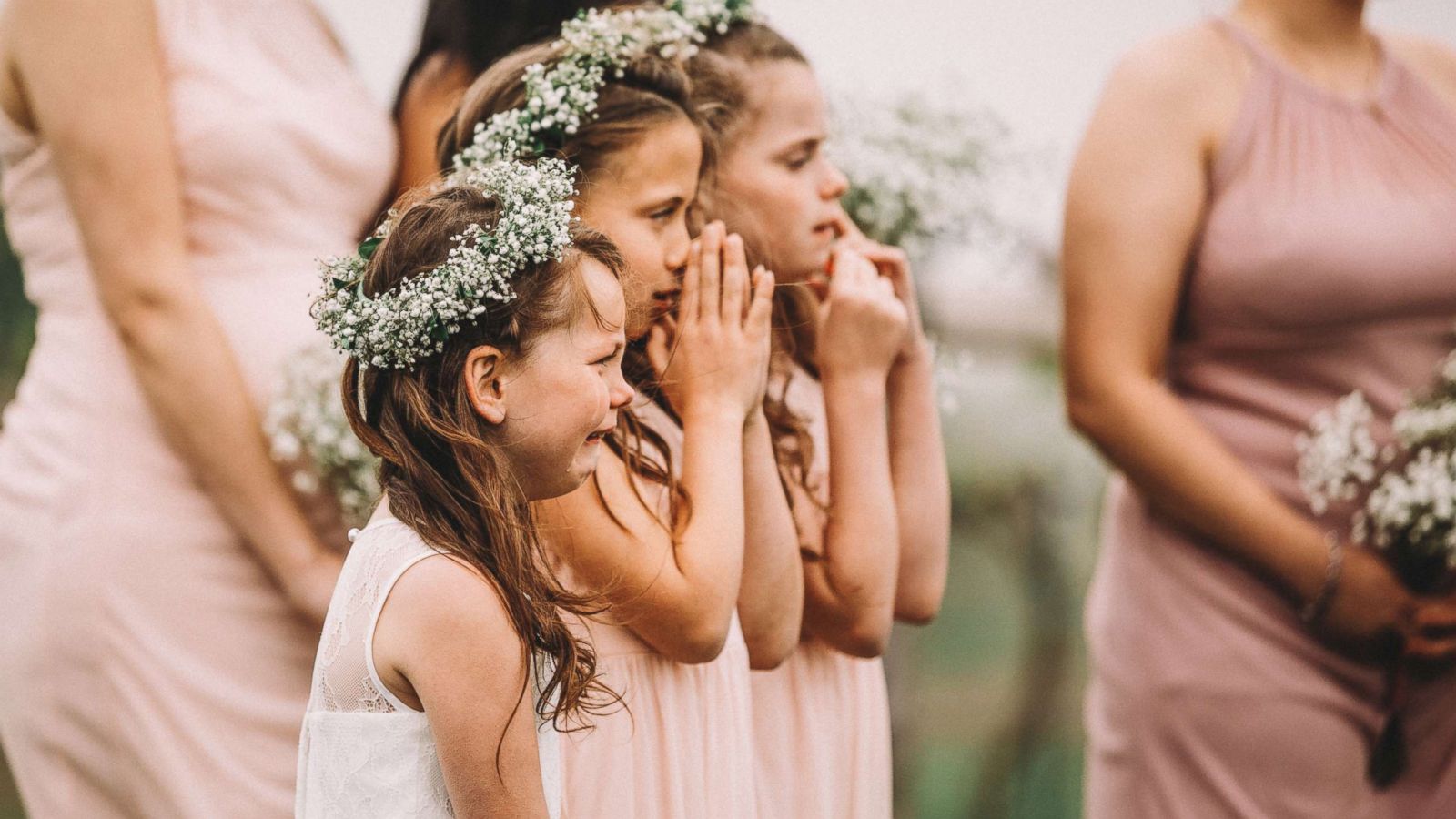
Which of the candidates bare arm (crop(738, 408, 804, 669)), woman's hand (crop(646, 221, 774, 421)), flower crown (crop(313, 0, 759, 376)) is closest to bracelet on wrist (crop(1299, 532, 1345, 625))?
bare arm (crop(738, 408, 804, 669))

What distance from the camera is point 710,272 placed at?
6.29 feet

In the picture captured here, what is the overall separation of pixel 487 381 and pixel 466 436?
3.1 inches

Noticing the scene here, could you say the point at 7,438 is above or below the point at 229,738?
above

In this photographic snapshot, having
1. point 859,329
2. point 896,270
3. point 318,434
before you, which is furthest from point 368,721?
point 896,270

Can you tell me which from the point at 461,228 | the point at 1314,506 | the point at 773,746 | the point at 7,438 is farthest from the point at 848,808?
the point at 7,438

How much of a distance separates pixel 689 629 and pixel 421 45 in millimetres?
1620

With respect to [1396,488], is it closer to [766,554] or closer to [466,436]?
[766,554]

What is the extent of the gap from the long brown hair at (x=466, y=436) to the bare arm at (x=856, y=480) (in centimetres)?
62

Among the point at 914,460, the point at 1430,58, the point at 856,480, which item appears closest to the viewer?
the point at 856,480

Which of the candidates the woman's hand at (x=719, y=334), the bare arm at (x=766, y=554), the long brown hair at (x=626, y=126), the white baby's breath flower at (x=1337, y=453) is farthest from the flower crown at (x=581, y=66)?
the white baby's breath flower at (x=1337, y=453)

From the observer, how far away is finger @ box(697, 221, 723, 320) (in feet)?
6.29

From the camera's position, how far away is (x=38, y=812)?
7.76 ft

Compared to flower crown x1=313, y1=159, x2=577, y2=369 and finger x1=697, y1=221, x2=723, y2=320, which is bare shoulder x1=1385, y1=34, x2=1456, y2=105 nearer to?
finger x1=697, y1=221, x2=723, y2=320

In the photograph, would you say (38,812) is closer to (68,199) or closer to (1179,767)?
(68,199)
